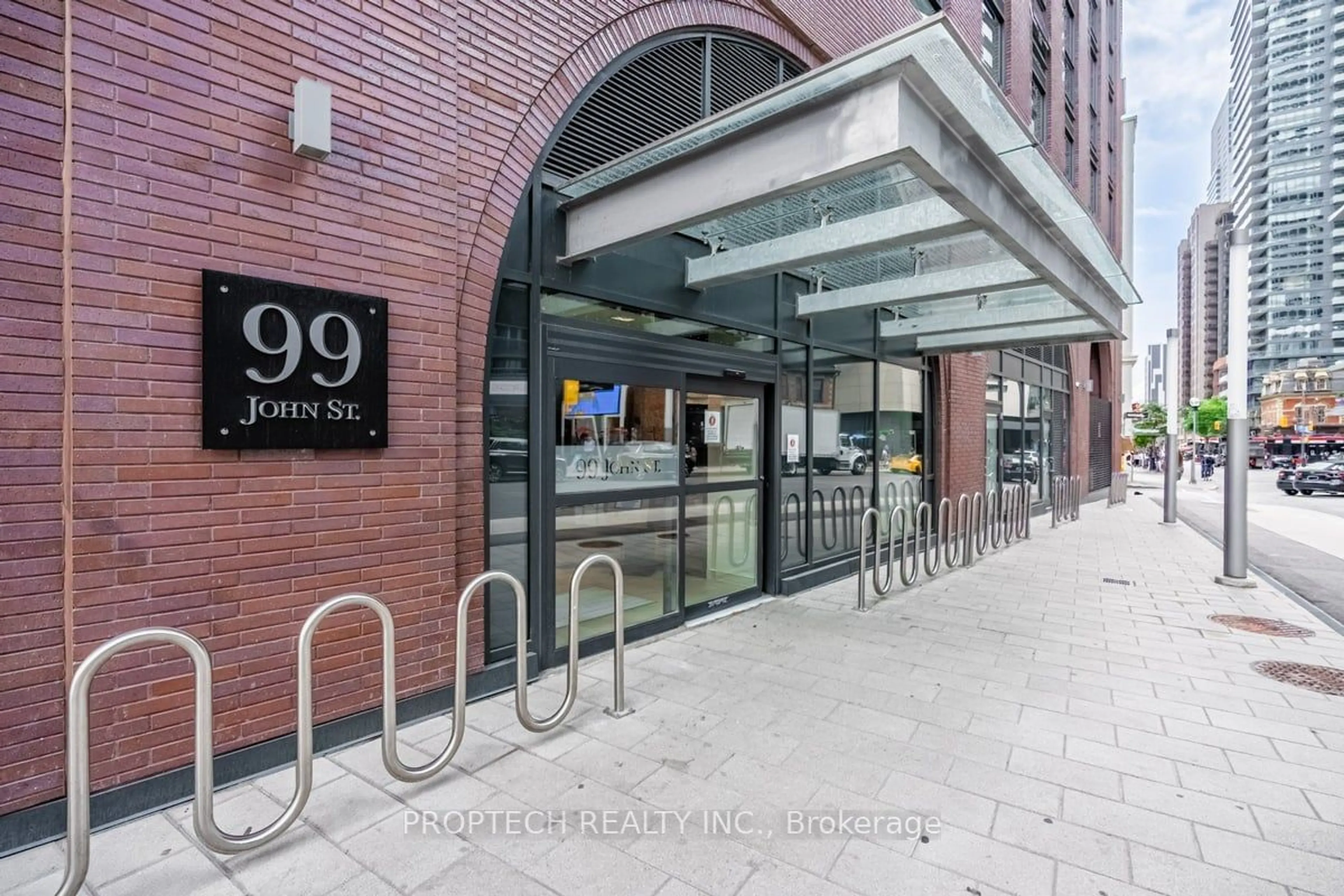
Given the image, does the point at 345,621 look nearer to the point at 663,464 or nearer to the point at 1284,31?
the point at 663,464

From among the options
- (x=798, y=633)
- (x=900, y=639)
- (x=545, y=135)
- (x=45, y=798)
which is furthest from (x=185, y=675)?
(x=900, y=639)

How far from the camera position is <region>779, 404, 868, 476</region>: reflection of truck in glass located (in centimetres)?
679

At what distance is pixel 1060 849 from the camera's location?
2.45 metres

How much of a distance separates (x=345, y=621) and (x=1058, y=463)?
18240 millimetres

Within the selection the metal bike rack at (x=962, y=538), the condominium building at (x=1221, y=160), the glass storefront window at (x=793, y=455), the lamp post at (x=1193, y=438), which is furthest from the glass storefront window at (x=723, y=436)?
the condominium building at (x=1221, y=160)

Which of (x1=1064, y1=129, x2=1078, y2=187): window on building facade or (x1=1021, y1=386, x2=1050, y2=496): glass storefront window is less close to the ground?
(x1=1064, y1=129, x2=1078, y2=187): window on building facade

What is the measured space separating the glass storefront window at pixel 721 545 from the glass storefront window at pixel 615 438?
1.83 ft

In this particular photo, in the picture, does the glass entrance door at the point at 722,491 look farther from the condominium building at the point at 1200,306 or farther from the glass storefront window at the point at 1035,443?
the condominium building at the point at 1200,306

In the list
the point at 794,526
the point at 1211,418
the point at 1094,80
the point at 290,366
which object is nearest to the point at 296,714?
the point at 290,366

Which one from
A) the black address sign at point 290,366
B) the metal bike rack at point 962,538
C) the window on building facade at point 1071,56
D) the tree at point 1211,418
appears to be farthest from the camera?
the tree at point 1211,418

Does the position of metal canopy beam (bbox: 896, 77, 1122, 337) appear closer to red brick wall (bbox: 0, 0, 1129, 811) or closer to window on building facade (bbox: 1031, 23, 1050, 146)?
red brick wall (bbox: 0, 0, 1129, 811)

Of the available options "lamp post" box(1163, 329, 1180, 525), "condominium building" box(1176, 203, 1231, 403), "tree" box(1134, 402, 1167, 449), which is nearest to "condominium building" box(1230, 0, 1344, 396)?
"condominium building" box(1176, 203, 1231, 403)

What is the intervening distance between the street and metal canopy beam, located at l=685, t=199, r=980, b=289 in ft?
19.7

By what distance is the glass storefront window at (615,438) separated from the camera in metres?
4.56
